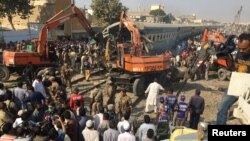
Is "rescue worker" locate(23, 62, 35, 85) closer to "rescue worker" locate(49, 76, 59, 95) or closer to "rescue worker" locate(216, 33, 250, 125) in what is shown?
"rescue worker" locate(49, 76, 59, 95)

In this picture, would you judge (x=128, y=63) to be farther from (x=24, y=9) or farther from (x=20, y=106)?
(x=24, y=9)

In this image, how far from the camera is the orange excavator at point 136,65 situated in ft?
53.4

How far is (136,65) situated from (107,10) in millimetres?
28716

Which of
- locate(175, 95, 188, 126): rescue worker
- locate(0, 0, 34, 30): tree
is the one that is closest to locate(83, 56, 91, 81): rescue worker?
locate(175, 95, 188, 126): rescue worker

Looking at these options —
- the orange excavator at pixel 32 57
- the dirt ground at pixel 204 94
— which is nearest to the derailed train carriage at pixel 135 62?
the dirt ground at pixel 204 94

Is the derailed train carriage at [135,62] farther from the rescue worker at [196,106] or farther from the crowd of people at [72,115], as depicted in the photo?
the rescue worker at [196,106]

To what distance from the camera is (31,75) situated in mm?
16875

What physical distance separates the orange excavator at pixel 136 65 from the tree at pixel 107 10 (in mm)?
27014

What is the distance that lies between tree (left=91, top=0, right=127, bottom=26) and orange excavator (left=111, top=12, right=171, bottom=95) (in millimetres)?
27014

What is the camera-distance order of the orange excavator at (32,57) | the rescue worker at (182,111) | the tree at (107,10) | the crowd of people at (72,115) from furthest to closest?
the tree at (107,10) < the orange excavator at (32,57) < the rescue worker at (182,111) < the crowd of people at (72,115)

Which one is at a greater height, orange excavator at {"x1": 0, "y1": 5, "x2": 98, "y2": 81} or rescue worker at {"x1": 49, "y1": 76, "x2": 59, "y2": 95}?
orange excavator at {"x1": 0, "y1": 5, "x2": 98, "y2": 81}

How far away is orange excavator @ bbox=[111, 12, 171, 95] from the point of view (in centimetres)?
1628

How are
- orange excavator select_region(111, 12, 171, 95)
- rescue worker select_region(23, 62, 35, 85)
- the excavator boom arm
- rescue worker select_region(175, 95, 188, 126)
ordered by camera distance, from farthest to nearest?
the excavator boom arm, rescue worker select_region(23, 62, 35, 85), orange excavator select_region(111, 12, 171, 95), rescue worker select_region(175, 95, 188, 126)

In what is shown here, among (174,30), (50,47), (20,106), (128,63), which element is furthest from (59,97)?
(174,30)
